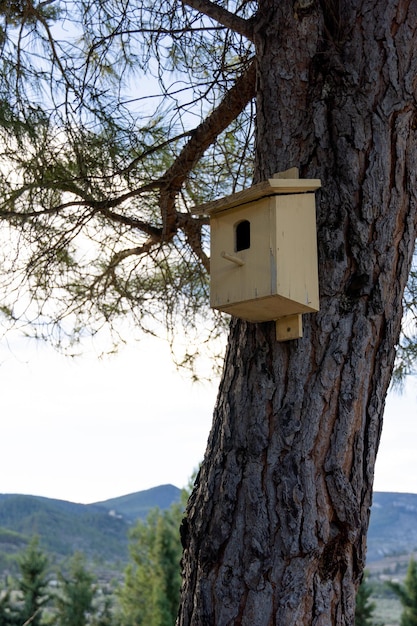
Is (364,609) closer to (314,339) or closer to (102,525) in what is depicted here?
(102,525)

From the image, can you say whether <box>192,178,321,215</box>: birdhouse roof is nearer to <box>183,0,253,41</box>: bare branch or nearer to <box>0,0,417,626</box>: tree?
<box>0,0,417,626</box>: tree

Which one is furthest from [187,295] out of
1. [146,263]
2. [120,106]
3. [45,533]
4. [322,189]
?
[45,533]

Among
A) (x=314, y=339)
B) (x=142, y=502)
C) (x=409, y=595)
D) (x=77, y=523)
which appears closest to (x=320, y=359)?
(x=314, y=339)

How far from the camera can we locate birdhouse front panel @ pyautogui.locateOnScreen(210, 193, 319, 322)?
5.09 feet

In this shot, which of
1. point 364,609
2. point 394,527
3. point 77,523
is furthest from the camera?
point 77,523

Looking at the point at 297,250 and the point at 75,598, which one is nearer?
the point at 297,250

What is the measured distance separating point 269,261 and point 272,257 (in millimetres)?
11

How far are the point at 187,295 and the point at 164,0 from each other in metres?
1.31

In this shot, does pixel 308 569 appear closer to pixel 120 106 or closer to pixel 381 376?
pixel 381 376

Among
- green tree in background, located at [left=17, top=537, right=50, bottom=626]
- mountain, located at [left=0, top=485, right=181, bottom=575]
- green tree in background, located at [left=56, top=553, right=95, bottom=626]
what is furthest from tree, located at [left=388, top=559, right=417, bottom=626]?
green tree in background, located at [left=17, top=537, right=50, bottom=626]

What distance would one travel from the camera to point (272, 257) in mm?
1562

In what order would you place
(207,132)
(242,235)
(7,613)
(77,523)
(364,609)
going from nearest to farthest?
(242,235), (207,132), (364,609), (7,613), (77,523)

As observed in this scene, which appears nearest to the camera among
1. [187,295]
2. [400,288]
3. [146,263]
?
[400,288]

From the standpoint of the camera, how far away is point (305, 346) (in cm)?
158
